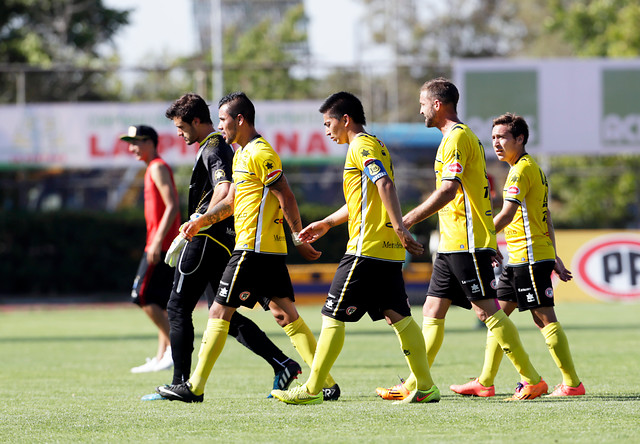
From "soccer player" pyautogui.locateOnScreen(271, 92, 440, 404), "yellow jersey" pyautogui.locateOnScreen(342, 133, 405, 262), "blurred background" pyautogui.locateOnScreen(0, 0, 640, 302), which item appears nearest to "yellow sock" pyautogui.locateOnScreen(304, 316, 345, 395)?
"soccer player" pyautogui.locateOnScreen(271, 92, 440, 404)

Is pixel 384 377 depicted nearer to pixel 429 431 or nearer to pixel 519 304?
pixel 519 304

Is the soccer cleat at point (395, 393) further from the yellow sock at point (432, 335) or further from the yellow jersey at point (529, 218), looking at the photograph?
the yellow jersey at point (529, 218)

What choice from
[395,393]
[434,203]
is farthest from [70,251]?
[434,203]

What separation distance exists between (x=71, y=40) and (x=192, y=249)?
2947cm

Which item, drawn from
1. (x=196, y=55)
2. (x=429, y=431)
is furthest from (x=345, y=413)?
(x=196, y=55)

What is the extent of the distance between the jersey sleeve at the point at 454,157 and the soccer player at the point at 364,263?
1.31 ft

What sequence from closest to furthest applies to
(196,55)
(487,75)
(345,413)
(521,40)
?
(345,413)
(487,75)
(196,55)
(521,40)

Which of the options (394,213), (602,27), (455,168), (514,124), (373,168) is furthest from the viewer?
(602,27)

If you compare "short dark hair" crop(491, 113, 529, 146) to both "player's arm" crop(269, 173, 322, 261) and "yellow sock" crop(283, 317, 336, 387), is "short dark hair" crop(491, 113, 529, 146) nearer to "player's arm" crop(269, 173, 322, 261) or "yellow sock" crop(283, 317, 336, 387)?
"player's arm" crop(269, 173, 322, 261)

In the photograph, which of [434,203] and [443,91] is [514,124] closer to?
[443,91]

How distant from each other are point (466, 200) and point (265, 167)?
143 cm

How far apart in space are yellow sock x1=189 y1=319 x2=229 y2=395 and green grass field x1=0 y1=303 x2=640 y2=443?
0.55 ft

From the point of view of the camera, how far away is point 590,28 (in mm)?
37125

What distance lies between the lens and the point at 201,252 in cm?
740
